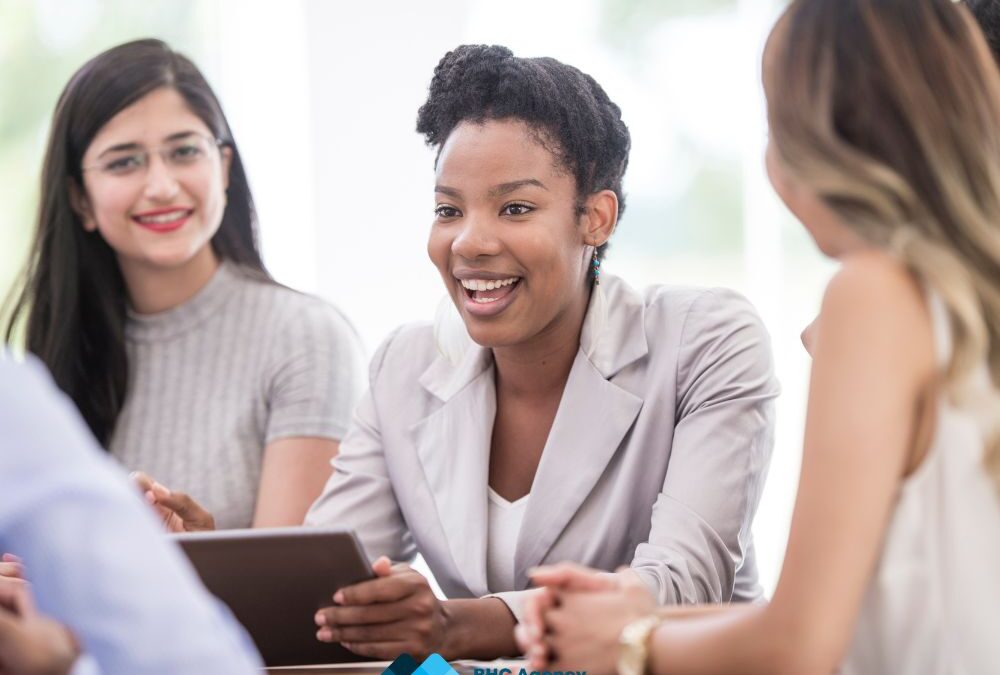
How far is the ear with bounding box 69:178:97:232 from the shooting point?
2.80m

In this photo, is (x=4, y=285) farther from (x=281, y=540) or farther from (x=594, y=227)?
(x=281, y=540)

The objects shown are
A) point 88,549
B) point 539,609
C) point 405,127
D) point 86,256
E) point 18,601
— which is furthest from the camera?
point 405,127

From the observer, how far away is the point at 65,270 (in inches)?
110

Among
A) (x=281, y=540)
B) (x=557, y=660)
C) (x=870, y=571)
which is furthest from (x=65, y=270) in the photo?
(x=870, y=571)

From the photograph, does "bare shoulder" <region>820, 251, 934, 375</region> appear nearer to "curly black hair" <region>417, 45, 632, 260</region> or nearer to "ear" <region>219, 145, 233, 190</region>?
"curly black hair" <region>417, 45, 632, 260</region>

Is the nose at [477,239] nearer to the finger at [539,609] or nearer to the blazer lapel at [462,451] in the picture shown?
the blazer lapel at [462,451]

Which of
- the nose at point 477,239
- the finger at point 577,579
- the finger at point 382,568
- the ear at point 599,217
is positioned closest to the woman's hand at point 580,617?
the finger at point 577,579

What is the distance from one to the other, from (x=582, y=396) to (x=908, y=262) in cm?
102

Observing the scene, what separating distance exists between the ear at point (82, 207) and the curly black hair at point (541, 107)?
95 cm

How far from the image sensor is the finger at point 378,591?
1672 millimetres

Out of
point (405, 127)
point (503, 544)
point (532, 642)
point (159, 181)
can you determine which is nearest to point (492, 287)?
point (503, 544)

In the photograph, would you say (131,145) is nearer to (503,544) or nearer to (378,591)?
(503,544)

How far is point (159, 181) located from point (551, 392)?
1.08 m

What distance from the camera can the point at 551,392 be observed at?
7.44ft
